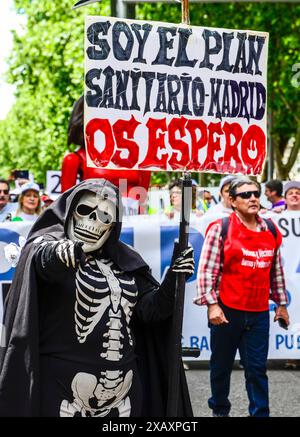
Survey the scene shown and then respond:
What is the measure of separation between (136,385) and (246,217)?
2523 millimetres

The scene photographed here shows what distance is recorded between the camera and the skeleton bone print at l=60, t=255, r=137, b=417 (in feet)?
14.0

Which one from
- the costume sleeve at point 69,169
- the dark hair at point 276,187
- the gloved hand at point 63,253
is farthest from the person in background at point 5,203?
the gloved hand at point 63,253

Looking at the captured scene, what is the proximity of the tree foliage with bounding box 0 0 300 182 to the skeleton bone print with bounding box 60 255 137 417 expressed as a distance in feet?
54.3

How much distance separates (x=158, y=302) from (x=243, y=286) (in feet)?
7.83

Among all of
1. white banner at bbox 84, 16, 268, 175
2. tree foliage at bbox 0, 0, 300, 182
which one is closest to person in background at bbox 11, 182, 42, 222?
white banner at bbox 84, 16, 268, 175

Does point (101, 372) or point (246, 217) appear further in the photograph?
point (246, 217)

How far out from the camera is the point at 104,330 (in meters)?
4.27

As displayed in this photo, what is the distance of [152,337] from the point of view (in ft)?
15.0

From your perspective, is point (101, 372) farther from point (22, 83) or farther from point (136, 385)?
point (22, 83)

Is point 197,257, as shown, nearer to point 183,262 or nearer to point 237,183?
point 237,183

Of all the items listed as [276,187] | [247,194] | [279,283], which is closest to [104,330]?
[247,194]

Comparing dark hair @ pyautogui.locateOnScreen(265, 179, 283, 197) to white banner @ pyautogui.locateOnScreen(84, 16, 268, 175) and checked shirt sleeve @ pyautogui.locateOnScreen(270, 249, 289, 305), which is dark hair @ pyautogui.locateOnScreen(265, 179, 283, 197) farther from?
white banner @ pyautogui.locateOnScreen(84, 16, 268, 175)

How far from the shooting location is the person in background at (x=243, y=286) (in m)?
6.66
